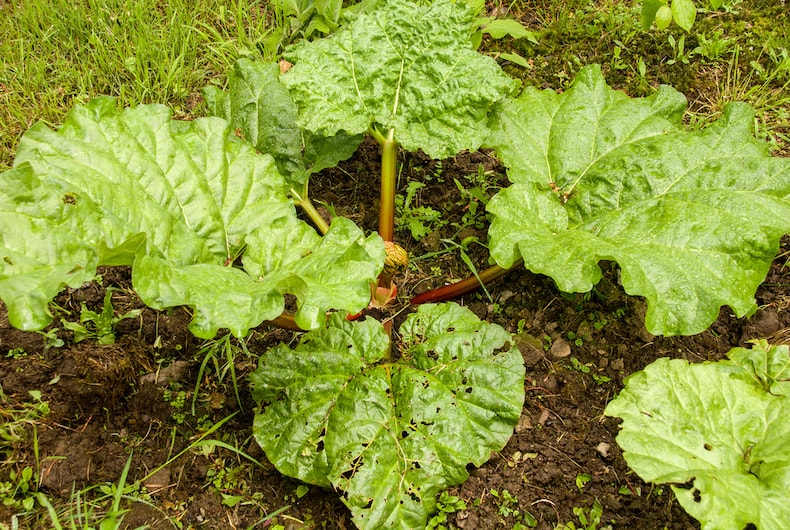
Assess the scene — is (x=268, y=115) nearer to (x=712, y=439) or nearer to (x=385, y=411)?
(x=385, y=411)

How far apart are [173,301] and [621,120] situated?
5.82 ft

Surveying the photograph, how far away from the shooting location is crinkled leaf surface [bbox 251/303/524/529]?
209 cm


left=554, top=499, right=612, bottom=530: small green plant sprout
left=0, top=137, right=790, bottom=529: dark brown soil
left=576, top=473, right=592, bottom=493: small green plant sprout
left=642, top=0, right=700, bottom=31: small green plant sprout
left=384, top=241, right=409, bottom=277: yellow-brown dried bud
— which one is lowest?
left=554, top=499, right=612, bottom=530: small green plant sprout

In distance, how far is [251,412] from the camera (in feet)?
7.94

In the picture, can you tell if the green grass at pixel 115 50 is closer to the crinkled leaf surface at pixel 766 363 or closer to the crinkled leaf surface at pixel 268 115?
the crinkled leaf surface at pixel 268 115

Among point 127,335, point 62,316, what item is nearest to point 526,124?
point 127,335

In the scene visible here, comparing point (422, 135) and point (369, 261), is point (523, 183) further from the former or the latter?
point (369, 261)

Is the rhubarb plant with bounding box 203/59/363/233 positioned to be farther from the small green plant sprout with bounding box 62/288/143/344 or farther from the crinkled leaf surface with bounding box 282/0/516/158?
the small green plant sprout with bounding box 62/288/143/344

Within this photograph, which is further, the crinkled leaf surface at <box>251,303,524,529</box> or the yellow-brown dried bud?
the yellow-brown dried bud

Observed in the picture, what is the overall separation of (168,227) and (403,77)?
1.06 metres

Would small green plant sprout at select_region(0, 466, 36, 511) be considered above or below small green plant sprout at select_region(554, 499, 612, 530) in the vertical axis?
above

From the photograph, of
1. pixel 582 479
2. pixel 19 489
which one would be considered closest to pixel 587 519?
pixel 582 479

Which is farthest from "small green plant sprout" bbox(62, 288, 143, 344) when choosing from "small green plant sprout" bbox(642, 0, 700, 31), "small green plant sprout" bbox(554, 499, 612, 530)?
"small green plant sprout" bbox(642, 0, 700, 31)

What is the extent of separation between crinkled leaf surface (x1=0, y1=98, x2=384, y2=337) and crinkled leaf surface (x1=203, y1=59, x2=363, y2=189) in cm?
32
